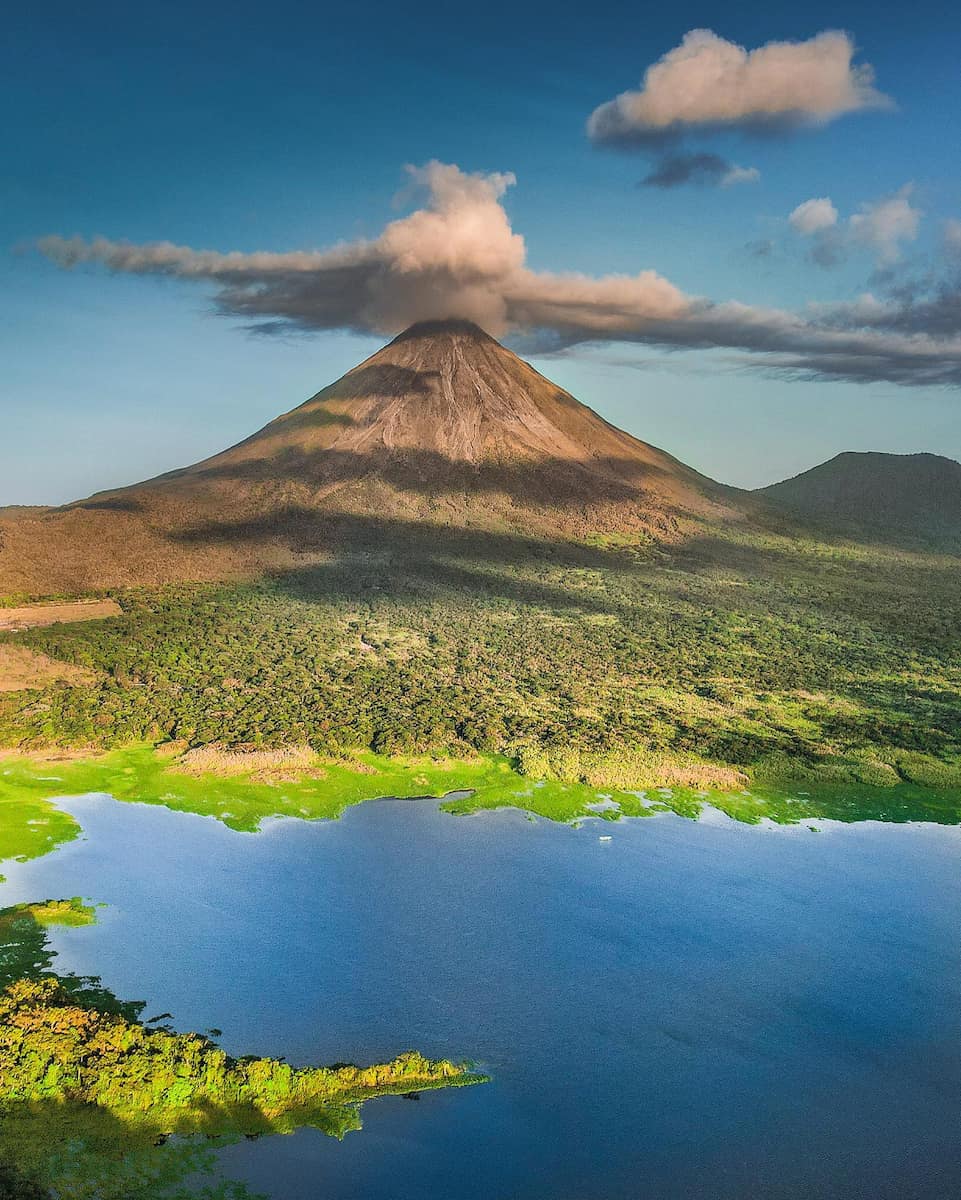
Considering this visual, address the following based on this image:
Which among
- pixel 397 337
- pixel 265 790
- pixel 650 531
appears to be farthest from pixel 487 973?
pixel 397 337

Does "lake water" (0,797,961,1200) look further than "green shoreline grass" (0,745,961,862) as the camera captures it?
No

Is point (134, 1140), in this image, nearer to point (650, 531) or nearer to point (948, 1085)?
point (948, 1085)

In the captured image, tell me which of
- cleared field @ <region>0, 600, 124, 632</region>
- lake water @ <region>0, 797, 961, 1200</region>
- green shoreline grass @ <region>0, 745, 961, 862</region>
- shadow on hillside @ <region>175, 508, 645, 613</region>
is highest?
shadow on hillside @ <region>175, 508, 645, 613</region>

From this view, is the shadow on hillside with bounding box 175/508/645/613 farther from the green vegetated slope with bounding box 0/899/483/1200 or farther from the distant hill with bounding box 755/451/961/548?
the distant hill with bounding box 755/451/961/548

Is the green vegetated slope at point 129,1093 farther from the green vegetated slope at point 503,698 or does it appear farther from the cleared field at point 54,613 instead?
the cleared field at point 54,613

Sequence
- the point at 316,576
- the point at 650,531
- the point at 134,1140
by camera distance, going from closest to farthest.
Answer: the point at 134,1140
the point at 316,576
the point at 650,531

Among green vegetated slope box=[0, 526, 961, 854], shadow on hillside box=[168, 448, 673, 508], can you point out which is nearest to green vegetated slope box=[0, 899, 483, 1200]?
green vegetated slope box=[0, 526, 961, 854]

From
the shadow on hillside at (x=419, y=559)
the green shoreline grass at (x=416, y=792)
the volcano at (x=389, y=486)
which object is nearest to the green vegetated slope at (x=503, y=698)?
the green shoreline grass at (x=416, y=792)
